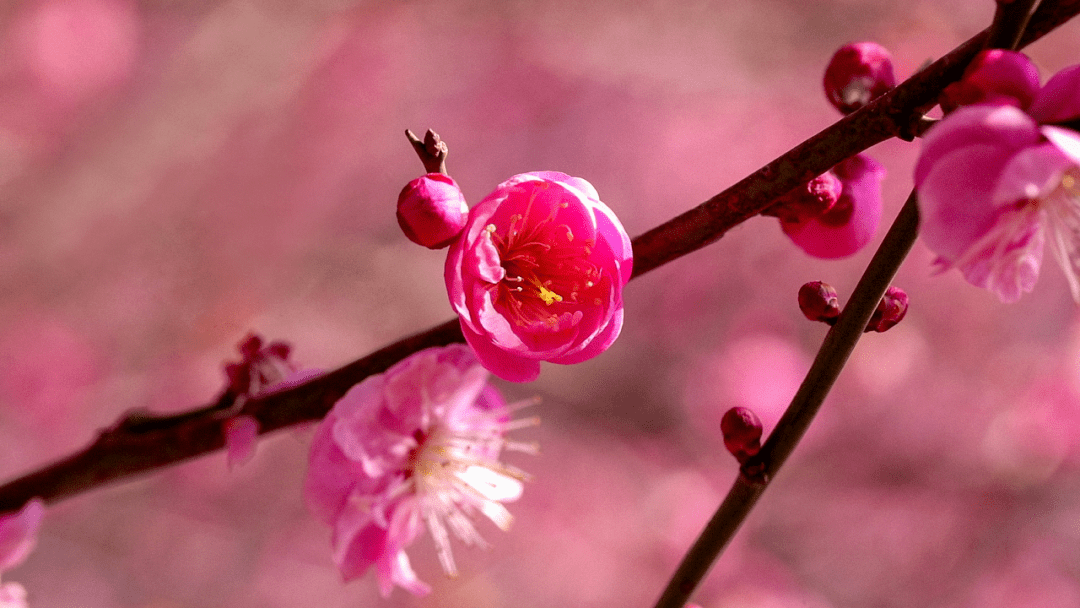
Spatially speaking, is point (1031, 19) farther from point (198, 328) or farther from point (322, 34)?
point (198, 328)

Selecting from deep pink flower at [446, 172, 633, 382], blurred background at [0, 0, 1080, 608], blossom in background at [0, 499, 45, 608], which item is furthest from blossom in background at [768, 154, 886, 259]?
blurred background at [0, 0, 1080, 608]

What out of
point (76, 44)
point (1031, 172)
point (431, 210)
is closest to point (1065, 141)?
point (1031, 172)

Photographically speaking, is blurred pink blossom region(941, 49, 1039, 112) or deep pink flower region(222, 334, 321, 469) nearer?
blurred pink blossom region(941, 49, 1039, 112)

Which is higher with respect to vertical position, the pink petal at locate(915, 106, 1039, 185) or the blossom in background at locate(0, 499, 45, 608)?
the pink petal at locate(915, 106, 1039, 185)

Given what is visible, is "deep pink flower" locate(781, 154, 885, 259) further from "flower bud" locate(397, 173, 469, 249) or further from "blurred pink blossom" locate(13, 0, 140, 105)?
"blurred pink blossom" locate(13, 0, 140, 105)

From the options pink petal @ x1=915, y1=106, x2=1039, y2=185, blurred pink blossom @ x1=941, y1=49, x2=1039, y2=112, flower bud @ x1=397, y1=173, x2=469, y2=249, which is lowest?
flower bud @ x1=397, y1=173, x2=469, y2=249

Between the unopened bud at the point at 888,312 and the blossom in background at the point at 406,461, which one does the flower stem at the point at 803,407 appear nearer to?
the unopened bud at the point at 888,312
